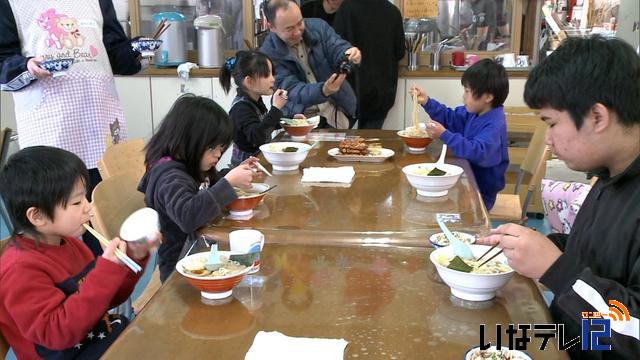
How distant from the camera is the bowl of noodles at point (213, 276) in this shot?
1.15 metres

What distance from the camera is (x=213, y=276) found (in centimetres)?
116

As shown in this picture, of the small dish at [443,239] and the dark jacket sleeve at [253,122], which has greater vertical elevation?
the dark jacket sleeve at [253,122]

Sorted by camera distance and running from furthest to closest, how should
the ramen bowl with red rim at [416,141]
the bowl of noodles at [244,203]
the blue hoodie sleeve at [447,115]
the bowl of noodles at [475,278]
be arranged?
1. the blue hoodie sleeve at [447,115]
2. the ramen bowl with red rim at [416,141]
3. the bowl of noodles at [244,203]
4. the bowl of noodles at [475,278]

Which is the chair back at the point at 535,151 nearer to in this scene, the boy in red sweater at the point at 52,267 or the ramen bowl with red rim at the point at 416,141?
the ramen bowl with red rim at the point at 416,141

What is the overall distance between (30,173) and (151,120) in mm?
3272

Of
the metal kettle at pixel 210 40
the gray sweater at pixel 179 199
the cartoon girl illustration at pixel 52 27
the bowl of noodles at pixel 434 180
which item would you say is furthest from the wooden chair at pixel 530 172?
the metal kettle at pixel 210 40

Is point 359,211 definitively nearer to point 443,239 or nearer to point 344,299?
point 443,239

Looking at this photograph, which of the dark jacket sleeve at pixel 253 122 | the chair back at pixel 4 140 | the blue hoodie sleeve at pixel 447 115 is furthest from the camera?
the blue hoodie sleeve at pixel 447 115

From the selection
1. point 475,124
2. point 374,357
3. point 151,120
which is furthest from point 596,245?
point 151,120

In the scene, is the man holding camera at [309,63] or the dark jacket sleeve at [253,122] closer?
the dark jacket sleeve at [253,122]

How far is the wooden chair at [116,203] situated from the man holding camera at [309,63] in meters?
1.17

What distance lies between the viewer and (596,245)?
1142 millimetres

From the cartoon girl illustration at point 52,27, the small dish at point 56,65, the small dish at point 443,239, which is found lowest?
the small dish at point 443,239

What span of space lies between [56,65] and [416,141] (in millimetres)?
1452
